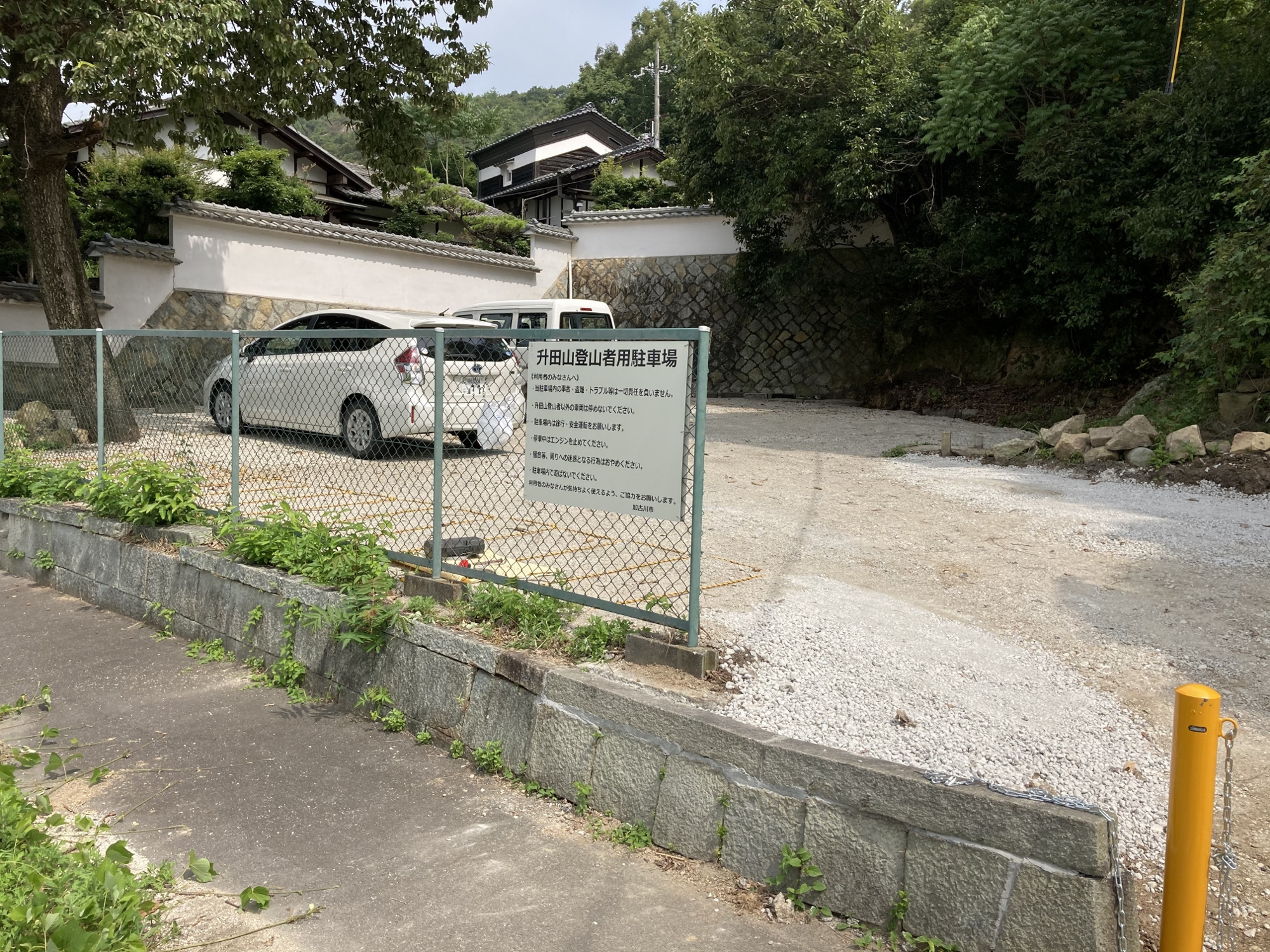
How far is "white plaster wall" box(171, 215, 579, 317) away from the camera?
14.1 metres

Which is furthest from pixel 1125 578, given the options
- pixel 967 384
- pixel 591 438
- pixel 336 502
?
pixel 967 384

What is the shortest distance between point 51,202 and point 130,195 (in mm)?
5291

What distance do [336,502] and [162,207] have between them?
10936 mm

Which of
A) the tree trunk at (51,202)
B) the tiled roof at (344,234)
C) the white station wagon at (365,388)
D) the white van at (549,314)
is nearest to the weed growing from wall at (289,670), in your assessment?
the white station wagon at (365,388)

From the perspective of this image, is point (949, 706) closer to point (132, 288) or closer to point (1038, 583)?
point (1038, 583)

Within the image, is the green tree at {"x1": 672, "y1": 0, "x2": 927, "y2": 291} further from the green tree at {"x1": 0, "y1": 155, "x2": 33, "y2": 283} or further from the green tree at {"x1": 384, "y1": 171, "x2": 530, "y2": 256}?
the green tree at {"x1": 0, "y1": 155, "x2": 33, "y2": 283}

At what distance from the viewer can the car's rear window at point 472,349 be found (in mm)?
4141

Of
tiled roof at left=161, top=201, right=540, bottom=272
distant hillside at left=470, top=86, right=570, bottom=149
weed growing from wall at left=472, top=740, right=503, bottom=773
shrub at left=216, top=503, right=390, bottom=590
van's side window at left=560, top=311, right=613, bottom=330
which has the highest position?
distant hillside at left=470, top=86, right=570, bottom=149

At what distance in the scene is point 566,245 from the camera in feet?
65.2

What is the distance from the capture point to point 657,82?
32.2 m

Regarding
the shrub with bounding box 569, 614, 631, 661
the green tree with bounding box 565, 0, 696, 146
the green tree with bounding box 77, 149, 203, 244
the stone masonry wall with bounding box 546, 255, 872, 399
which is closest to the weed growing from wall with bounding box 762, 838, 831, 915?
the shrub with bounding box 569, 614, 631, 661

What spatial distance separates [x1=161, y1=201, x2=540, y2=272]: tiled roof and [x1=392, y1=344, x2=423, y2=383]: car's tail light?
1056 cm

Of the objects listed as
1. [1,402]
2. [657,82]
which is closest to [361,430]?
[1,402]

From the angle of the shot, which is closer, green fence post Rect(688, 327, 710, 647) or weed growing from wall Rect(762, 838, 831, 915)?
weed growing from wall Rect(762, 838, 831, 915)
